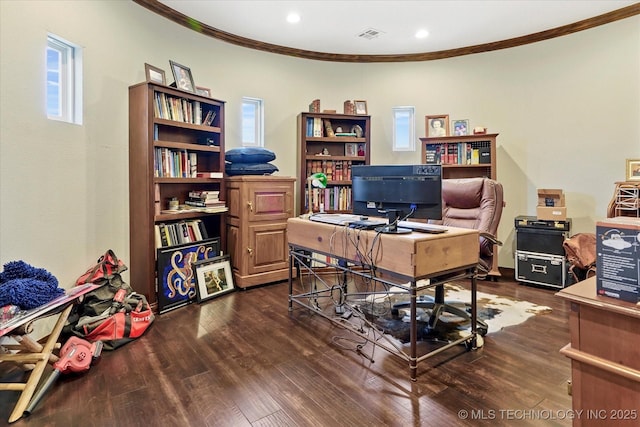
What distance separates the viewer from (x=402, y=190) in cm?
219

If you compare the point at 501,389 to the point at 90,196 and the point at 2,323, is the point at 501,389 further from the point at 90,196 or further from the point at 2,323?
the point at 90,196

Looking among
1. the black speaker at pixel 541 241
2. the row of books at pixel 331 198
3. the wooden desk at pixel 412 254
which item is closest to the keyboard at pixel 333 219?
the wooden desk at pixel 412 254

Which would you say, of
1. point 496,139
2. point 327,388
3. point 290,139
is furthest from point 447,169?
point 327,388

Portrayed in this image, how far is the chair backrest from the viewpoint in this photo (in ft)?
9.41

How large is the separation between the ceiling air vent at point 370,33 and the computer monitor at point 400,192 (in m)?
2.40

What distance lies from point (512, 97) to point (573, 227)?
1.72m

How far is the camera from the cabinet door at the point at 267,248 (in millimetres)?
3711

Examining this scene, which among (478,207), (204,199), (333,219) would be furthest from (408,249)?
(204,199)

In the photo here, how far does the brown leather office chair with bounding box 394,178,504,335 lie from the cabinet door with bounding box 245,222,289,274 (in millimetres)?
1446

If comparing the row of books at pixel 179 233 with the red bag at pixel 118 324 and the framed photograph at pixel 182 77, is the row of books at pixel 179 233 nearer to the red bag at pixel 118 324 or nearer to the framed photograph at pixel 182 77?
the red bag at pixel 118 324

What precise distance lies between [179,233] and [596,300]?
10.4 ft

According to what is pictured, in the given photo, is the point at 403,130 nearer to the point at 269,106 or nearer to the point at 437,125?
the point at 437,125

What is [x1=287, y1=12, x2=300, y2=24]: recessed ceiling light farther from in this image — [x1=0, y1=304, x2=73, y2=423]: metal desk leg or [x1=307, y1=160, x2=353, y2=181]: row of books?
[x1=0, y1=304, x2=73, y2=423]: metal desk leg

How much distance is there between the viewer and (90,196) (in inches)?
112
